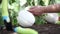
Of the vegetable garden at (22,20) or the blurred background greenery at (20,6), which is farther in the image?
the blurred background greenery at (20,6)

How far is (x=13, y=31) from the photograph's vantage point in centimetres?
110

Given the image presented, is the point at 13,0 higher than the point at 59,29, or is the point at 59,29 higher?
the point at 13,0

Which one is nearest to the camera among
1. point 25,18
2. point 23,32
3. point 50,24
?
point 23,32

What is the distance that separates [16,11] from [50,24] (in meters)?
0.30

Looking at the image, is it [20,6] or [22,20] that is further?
[20,6]

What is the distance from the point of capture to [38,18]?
1.45 m

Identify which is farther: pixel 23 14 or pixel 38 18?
pixel 38 18

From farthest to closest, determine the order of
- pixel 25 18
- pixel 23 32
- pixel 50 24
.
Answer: pixel 50 24, pixel 25 18, pixel 23 32

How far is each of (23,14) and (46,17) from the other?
0.87ft

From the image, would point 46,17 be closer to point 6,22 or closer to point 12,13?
point 12,13

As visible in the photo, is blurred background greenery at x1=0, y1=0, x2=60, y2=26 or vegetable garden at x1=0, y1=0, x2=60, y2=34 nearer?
vegetable garden at x1=0, y1=0, x2=60, y2=34

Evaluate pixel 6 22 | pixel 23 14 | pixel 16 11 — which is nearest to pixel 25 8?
pixel 16 11

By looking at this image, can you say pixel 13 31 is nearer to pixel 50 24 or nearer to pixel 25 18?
pixel 25 18

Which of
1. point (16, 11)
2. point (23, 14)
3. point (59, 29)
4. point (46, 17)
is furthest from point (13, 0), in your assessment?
point (59, 29)
